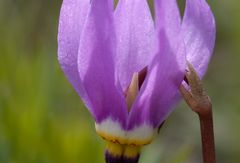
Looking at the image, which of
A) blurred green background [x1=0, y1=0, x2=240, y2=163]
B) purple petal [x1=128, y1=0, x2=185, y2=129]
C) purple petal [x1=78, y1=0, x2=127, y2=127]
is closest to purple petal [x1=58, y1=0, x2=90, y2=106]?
purple petal [x1=78, y1=0, x2=127, y2=127]

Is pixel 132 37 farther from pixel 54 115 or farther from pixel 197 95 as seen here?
pixel 54 115

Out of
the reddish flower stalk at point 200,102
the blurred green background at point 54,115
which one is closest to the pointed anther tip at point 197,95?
the reddish flower stalk at point 200,102

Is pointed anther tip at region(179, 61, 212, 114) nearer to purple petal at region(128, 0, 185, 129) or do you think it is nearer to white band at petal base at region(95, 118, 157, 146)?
purple petal at region(128, 0, 185, 129)

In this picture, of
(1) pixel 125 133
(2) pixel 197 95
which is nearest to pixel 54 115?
(1) pixel 125 133

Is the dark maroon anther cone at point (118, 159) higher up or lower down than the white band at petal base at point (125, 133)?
lower down

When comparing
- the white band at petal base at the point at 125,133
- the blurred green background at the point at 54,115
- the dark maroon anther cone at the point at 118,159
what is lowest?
the blurred green background at the point at 54,115

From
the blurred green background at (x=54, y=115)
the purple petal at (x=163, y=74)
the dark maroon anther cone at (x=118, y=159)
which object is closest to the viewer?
the purple petal at (x=163, y=74)

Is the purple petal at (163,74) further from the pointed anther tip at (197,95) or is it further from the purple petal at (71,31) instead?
the purple petal at (71,31)

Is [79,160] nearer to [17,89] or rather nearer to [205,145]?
[17,89]
